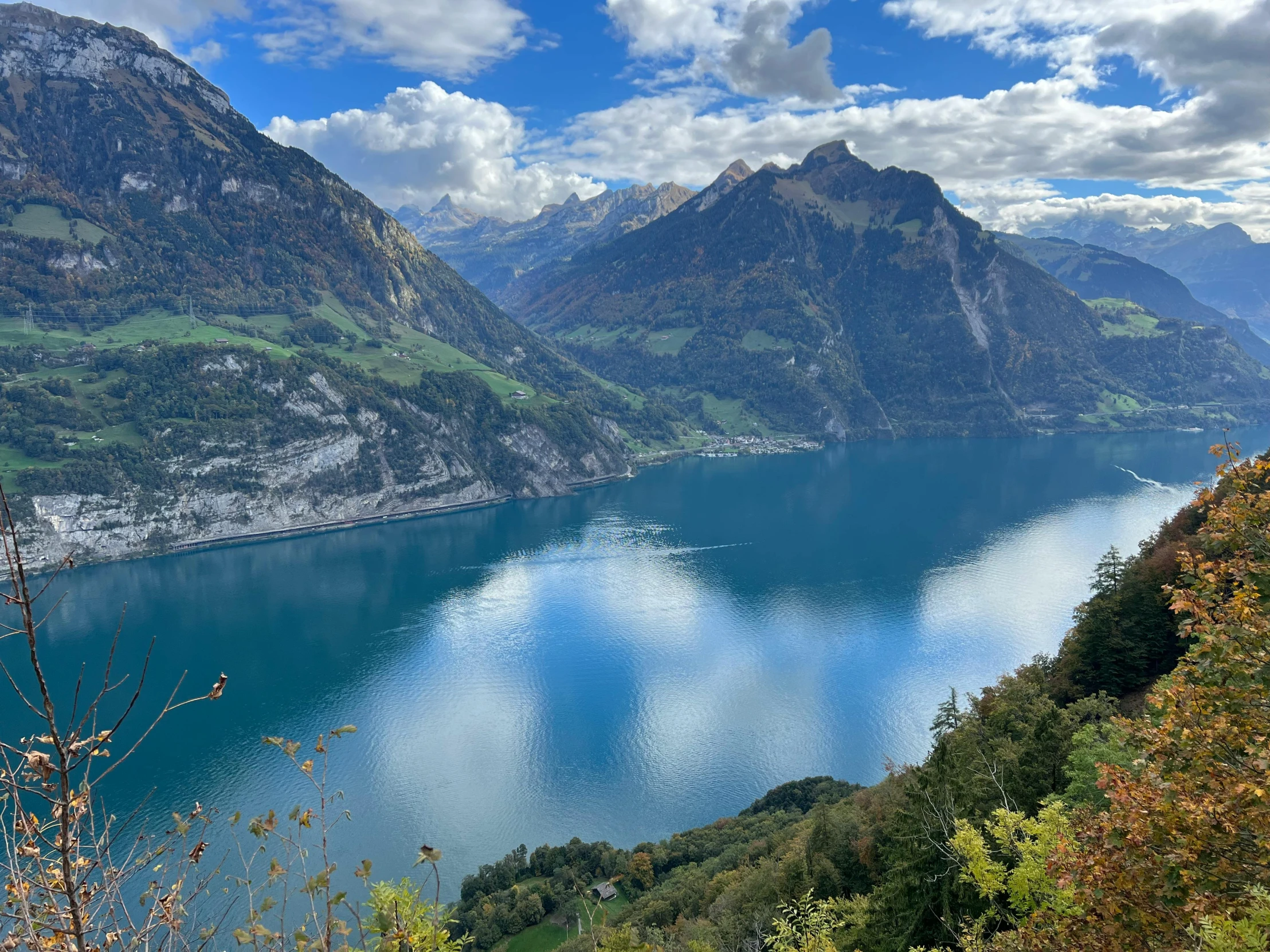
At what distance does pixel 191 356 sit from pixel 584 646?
9725 cm

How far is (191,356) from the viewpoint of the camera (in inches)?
4892

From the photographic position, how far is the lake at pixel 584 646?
4556 cm

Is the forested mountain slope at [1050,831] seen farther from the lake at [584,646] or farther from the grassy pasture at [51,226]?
the grassy pasture at [51,226]

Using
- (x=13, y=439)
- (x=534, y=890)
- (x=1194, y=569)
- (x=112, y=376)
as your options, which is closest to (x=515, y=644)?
(x=534, y=890)

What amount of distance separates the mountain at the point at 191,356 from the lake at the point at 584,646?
1270 centimetres

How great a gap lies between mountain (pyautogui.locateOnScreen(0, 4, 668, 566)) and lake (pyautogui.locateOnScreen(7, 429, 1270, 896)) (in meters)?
12.7

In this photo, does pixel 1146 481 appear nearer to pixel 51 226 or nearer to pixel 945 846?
pixel 945 846

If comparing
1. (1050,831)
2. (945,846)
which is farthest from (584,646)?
(1050,831)

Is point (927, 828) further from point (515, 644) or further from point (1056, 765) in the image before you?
point (515, 644)

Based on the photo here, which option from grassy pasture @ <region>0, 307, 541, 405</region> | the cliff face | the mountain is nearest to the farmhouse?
the cliff face

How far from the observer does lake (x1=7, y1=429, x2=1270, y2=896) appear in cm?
4556

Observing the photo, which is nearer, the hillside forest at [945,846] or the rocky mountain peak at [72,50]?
the hillside forest at [945,846]

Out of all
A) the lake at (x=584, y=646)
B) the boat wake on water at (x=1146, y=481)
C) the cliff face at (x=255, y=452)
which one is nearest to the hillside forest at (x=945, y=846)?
the lake at (x=584, y=646)

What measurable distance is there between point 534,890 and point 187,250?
18375 cm
